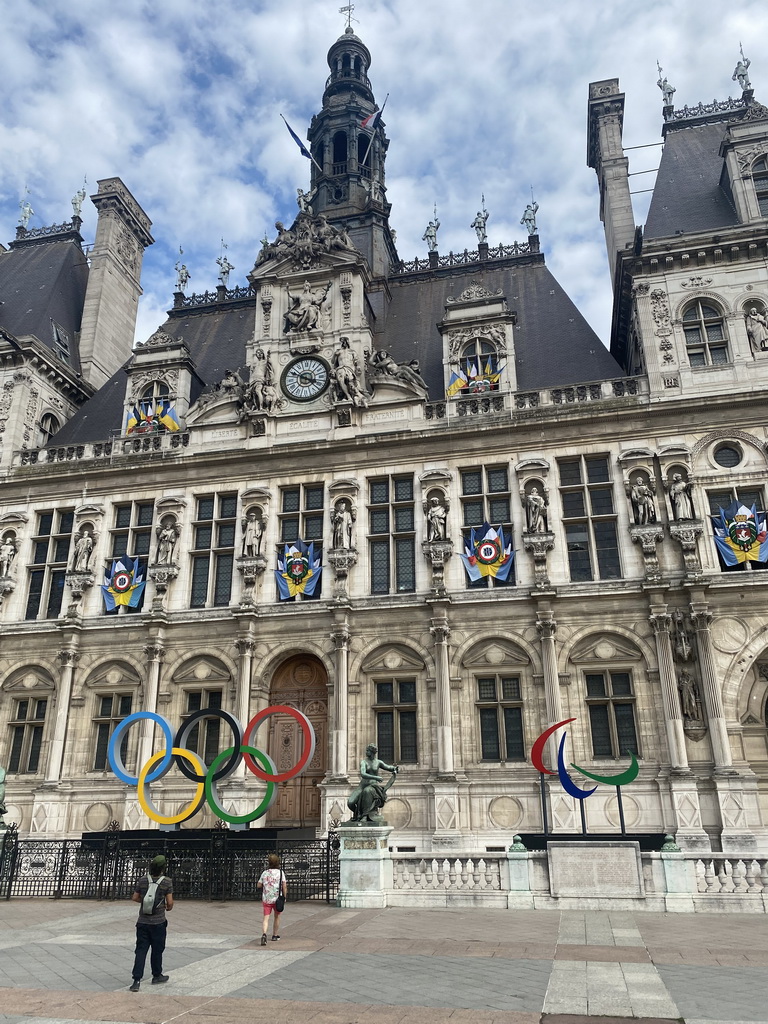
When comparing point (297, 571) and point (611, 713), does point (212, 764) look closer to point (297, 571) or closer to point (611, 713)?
point (297, 571)

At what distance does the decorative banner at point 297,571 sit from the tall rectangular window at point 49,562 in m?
9.10

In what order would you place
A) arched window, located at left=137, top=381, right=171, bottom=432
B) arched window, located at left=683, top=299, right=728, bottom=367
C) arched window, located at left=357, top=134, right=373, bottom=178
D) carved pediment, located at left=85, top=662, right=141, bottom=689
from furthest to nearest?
1. arched window, located at left=357, top=134, right=373, bottom=178
2. arched window, located at left=137, top=381, right=171, bottom=432
3. carved pediment, located at left=85, top=662, right=141, bottom=689
4. arched window, located at left=683, top=299, right=728, bottom=367

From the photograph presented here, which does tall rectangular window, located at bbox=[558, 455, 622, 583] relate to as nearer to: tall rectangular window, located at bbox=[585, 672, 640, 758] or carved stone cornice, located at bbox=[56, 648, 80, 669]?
tall rectangular window, located at bbox=[585, 672, 640, 758]

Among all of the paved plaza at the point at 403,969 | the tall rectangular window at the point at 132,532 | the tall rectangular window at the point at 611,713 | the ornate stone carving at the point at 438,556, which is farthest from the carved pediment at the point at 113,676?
the tall rectangular window at the point at 611,713

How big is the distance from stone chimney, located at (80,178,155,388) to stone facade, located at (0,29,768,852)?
6.77 metres

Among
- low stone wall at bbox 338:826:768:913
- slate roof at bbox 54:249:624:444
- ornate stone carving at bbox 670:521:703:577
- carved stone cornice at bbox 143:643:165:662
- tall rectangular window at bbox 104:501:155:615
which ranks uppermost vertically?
slate roof at bbox 54:249:624:444

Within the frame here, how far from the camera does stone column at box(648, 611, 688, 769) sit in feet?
74.4

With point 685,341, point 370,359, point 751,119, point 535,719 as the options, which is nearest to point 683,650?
point 535,719

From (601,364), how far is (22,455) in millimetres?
24035

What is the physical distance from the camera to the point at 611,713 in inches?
951

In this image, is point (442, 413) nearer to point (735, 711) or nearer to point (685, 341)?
point (685, 341)

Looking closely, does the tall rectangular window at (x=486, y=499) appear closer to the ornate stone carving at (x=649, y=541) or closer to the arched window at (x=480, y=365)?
the arched window at (x=480, y=365)

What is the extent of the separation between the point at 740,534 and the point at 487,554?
799 centimetres

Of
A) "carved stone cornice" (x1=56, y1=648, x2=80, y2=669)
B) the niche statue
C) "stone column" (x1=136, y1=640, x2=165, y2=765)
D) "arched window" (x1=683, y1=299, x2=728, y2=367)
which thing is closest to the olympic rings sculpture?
"stone column" (x1=136, y1=640, x2=165, y2=765)
